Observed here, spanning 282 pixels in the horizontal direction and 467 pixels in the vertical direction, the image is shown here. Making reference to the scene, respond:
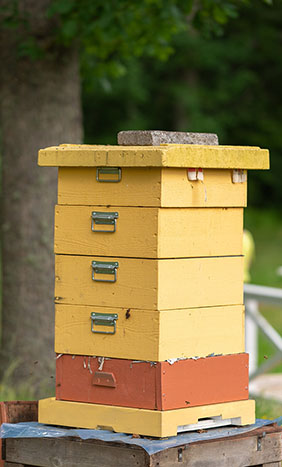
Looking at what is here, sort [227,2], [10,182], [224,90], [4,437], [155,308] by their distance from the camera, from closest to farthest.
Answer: [155,308], [4,437], [10,182], [227,2], [224,90]

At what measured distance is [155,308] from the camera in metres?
4.14

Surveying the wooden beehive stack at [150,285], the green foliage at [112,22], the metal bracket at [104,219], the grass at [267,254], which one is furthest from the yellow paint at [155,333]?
the grass at [267,254]

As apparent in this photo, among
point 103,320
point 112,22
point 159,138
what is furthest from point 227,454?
point 112,22

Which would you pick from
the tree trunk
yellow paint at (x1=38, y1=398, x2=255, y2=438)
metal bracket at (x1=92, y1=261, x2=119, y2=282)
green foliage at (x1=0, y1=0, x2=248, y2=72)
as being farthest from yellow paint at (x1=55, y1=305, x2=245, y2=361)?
green foliage at (x1=0, y1=0, x2=248, y2=72)

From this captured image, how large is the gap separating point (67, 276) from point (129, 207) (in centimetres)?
49

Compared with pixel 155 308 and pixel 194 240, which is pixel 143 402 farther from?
pixel 194 240

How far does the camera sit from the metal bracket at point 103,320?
427 cm

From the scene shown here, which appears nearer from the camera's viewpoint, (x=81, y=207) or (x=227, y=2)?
(x=81, y=207)

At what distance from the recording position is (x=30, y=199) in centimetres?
711

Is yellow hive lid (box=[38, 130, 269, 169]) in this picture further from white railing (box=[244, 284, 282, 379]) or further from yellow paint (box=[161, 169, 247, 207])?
white railing (box=[244, 284, 282, 379])

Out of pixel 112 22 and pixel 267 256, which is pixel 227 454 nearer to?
pixel 112 22

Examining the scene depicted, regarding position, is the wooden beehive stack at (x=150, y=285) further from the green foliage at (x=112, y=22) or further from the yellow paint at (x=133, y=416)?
the green foliage at (x=112, y=22)

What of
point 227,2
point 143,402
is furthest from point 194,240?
point 227,2

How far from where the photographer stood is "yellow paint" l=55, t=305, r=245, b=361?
417 centimetres
